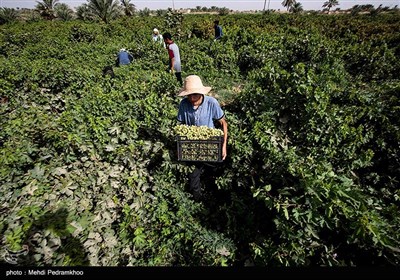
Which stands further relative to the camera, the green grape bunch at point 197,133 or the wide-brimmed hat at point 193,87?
the wide-brimmed hat at point 193,87

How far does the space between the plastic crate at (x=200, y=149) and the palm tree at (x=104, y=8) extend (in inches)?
997

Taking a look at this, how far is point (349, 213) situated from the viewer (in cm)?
182

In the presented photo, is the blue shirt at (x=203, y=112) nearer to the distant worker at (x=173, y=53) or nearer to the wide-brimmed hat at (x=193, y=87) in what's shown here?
the wide-brimmed hat at (x=193, y=87)

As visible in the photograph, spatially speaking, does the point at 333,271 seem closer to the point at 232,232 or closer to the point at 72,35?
the point at 232,232

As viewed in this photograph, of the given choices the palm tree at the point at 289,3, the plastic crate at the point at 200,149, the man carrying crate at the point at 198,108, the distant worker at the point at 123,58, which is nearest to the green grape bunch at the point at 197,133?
the plastic crate at the point at 200,149

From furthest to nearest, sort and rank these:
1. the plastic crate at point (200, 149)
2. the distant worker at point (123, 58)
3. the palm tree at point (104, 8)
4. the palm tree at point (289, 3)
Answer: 1. the palm tree at point (289, 3)
2. the palm tree at point (104, 8)
3. the distant worker at point (123, 58)
4. the plastic crate at point (200, 149)

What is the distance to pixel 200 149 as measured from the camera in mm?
2615

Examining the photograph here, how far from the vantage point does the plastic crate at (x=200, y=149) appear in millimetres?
2543

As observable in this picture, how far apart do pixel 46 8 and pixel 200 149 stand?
35238mm

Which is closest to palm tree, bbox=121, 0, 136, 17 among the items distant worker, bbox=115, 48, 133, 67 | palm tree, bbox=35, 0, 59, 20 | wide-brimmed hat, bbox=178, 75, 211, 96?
palm tree, bbox=35, 0, 59, 20

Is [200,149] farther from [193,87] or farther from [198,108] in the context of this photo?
[193,87]

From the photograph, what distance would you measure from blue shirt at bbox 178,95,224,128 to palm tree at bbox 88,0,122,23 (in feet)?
81.7

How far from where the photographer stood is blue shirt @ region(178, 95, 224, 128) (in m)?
2.82

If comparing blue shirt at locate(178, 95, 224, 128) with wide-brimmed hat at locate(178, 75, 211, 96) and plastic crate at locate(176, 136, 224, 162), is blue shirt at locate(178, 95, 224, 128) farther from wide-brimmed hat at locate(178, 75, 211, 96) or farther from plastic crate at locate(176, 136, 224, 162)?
plastic crate at locate(176, 136, 224, 162)
